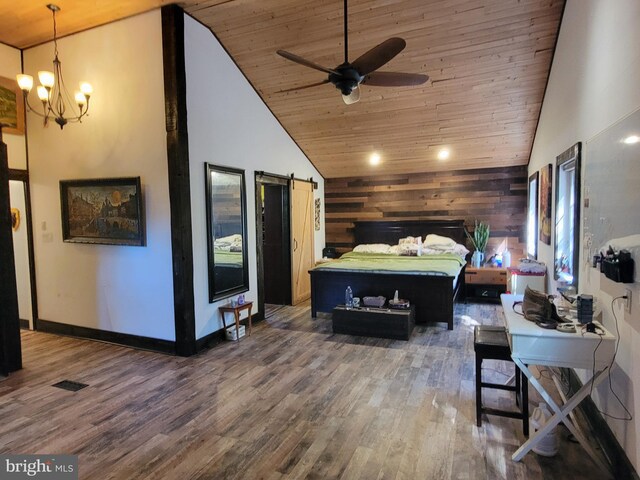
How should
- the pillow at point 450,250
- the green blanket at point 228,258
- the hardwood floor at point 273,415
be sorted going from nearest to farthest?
the hardwood floor at point 273,415, the green blanket at point 228,258, the pillow at point 450,250

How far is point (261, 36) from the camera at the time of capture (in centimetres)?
443

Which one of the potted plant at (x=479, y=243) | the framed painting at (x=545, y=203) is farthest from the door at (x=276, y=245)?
the framed painting at (x=545, y=203)

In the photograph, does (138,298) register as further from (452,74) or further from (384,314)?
(452,74)

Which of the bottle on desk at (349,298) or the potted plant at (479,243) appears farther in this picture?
the potted plant at (479,243)

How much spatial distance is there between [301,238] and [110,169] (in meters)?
3.17

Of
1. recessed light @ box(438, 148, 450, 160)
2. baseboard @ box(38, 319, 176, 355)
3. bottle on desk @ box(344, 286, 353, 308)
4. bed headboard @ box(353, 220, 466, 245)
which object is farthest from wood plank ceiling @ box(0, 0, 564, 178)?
baseboard @ box(38, 319, 176, 355)

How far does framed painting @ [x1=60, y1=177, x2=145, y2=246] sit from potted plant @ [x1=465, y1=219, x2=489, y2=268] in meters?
5.14

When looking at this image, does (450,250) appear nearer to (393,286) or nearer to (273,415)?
(393,286)

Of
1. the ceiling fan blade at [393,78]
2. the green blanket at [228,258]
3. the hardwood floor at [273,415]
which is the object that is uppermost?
the ceiling fan blade at [393,78]

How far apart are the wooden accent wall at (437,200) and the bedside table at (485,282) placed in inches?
27.8

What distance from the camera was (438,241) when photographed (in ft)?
21.7

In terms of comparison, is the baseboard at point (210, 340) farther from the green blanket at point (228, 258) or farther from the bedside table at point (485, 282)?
the bedside table at point (485, 282)

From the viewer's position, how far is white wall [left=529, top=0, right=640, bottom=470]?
1.98m

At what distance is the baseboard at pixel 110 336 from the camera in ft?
13.8
